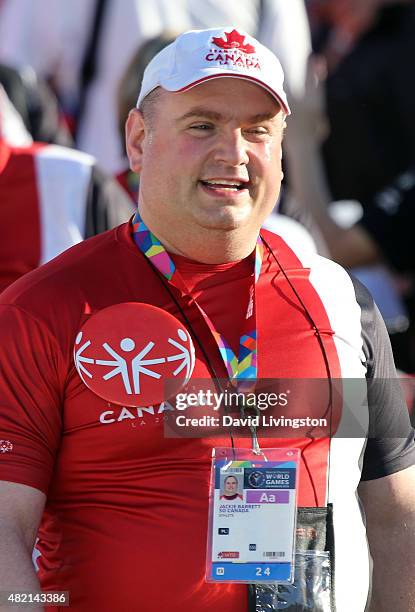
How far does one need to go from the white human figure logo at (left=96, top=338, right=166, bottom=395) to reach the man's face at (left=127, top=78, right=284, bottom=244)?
342mm

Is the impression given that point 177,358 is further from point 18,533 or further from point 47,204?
point 47,204

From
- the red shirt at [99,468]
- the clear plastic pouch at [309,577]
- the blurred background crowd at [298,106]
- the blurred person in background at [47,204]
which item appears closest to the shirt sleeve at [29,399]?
the red shirt at [99,468]

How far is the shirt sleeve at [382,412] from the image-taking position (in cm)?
338

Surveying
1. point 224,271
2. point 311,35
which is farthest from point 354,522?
point 311,35

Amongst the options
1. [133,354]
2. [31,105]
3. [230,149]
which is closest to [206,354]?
[133,354]

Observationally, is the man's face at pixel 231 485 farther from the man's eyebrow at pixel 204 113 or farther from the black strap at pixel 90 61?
the black strap at pixel 90 61

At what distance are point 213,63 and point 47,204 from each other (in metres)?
1.49

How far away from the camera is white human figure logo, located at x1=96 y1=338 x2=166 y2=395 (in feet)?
10.2

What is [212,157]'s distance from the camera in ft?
10.7

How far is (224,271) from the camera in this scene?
11.0 feet

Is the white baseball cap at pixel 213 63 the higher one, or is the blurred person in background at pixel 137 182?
the blurred person in background at pixel 137 182

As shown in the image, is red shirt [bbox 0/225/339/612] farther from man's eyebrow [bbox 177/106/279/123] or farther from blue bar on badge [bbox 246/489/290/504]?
man's eyebrow [bbox 177/106/279/123]

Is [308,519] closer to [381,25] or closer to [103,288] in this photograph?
[103,288]

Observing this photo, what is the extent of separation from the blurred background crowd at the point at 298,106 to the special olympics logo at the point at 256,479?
5.77ft
